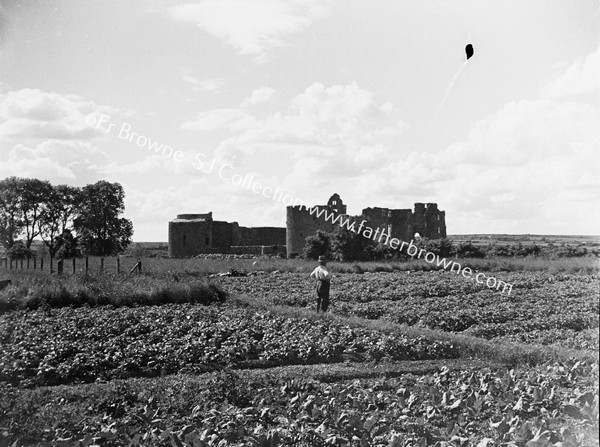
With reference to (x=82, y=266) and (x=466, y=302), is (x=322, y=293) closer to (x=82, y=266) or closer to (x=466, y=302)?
(x=466, y=302)

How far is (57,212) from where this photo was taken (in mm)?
35625

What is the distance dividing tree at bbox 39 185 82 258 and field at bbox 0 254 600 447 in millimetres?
17720

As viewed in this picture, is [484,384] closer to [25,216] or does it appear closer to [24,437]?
[24,437]

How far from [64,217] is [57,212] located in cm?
48

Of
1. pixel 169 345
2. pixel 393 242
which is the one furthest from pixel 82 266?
pixel 169 345

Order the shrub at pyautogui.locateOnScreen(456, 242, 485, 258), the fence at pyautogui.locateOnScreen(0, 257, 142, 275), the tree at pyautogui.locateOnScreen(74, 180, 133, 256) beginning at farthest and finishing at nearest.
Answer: the shrub at pyautogui.locateOnScreen(456, 242, 485, 258) < the tree at pyautogui.locateOnScreen(74, 180, 133, 256) < the fence at pyautogui.locateOnScreen(0, 257, 142, 275)

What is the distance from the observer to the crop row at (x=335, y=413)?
196 inches

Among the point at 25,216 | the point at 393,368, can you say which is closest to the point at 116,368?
the point at 393,368

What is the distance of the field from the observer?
525 cm

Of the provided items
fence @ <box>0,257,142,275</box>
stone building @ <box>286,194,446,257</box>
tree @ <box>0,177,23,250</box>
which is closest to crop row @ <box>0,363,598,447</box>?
fence @ <box>0,257,142,275</box>

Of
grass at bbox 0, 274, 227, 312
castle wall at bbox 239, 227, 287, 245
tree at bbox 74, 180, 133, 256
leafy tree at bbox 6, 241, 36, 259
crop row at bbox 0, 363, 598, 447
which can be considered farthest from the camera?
castle wall at bbox 239, 227, 287, 245

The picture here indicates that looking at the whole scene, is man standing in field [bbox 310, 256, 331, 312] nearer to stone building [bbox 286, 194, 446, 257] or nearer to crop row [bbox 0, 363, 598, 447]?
crop row [bbox 0, 363, 598, 447]

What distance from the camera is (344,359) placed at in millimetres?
9719

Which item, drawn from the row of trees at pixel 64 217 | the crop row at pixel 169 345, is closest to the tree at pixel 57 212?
the row of trees at pixel 64 217
